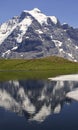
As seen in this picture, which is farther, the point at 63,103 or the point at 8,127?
the point at 63,103

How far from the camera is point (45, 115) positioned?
261ft

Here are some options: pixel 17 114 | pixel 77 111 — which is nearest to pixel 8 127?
pixel 17 114

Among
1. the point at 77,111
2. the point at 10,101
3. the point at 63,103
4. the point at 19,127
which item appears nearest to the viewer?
the point at 19,127

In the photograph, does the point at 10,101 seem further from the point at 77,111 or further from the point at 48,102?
the point at 77,111

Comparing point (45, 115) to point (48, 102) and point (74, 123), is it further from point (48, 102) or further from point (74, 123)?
point (48, 102)

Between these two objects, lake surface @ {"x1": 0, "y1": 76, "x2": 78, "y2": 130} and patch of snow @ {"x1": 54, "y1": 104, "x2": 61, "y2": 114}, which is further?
patch of snow @ {"x1": 54, "y1": 104, "x2": 61, "y2": 114}

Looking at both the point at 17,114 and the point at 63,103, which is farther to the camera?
the point at 63,103

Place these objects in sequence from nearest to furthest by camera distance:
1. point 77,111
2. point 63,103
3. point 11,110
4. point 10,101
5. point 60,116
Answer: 1. point 60,116
2. point 77,111
3. point 11,110
4. point 63,103
5. point 10,101

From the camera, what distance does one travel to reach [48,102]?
102 m

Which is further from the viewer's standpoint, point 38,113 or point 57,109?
point 57,109

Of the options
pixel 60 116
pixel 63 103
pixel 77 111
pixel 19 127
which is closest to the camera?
pixel 19 127

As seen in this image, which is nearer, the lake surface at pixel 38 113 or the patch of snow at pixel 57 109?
the lake surface at pixel 38 113

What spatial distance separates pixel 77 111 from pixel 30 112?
40.9ft

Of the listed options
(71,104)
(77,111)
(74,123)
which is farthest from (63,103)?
(74,123)
